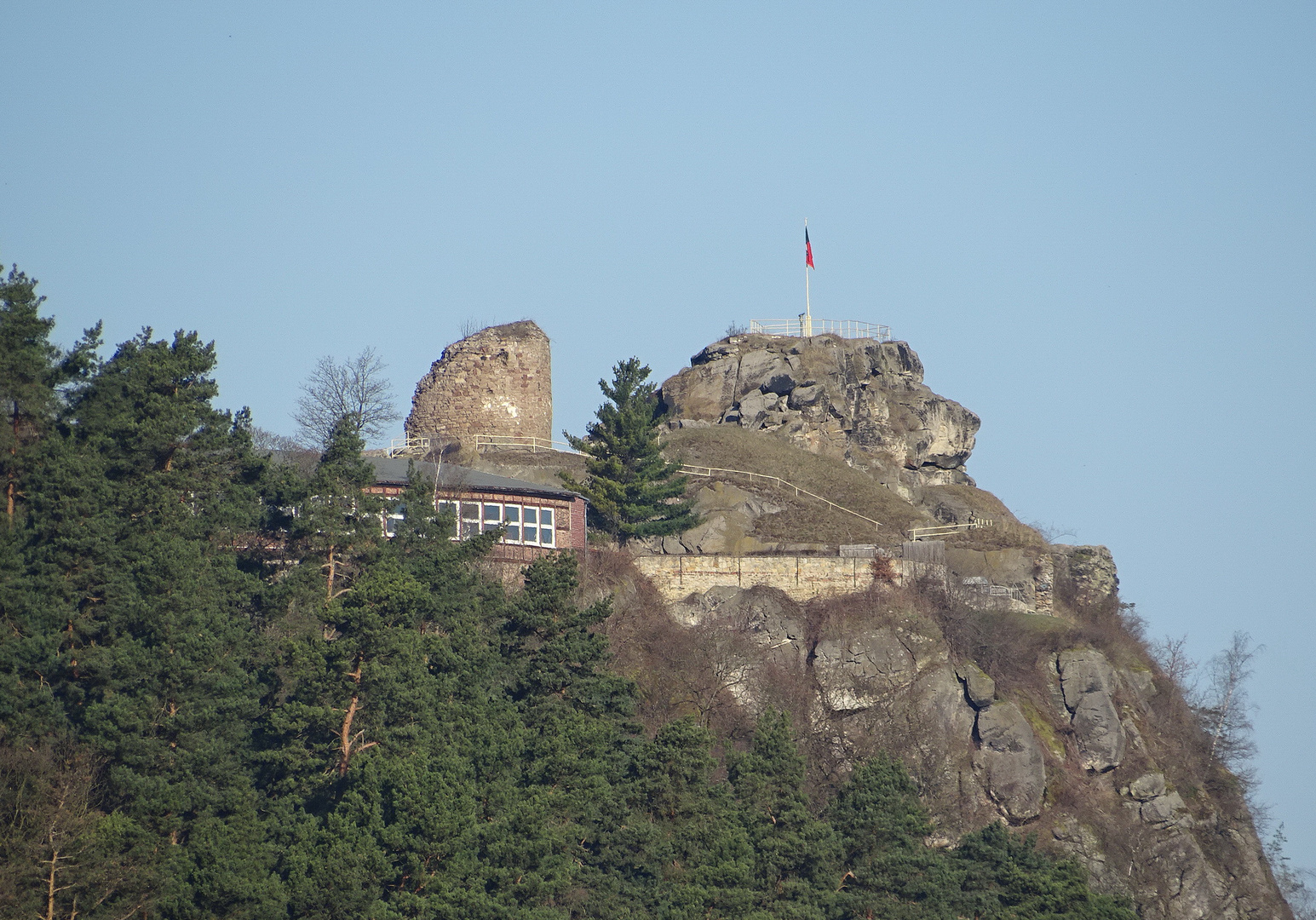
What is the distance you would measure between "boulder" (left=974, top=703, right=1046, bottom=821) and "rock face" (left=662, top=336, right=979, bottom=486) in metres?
17.3

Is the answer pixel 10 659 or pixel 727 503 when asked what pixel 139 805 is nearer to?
pixel 10 659

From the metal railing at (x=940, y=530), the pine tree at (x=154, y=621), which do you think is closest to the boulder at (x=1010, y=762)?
the metal railing at (x=940, y=530)

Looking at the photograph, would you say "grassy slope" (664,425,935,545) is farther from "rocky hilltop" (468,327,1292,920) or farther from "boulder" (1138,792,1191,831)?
"boulder" (1138,792,1191,831)

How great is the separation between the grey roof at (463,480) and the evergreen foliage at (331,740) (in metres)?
5.96

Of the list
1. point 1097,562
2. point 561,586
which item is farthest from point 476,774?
point 1097,562

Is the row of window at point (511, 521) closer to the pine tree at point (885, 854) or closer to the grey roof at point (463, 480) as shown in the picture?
the grey roof at point (463, 480)

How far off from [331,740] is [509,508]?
15.1 meters

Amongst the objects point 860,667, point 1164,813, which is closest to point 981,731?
point 860,667

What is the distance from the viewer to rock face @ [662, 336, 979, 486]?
6556 cm

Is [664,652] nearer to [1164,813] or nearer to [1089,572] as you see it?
[1164,813]

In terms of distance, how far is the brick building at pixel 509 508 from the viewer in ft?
160

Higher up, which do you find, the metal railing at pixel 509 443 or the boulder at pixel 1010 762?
the metal railing at pixel 509 443

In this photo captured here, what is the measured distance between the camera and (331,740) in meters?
35.4

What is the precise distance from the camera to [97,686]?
113 feet
